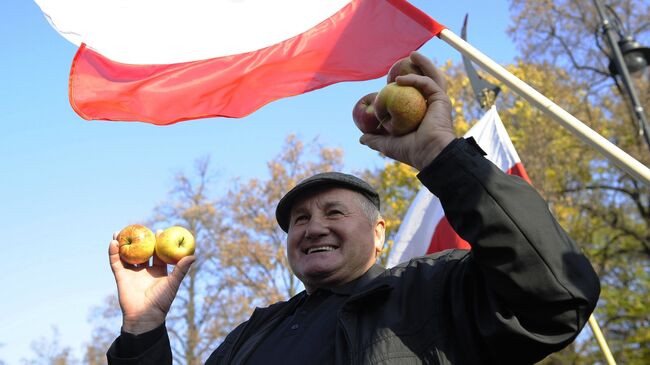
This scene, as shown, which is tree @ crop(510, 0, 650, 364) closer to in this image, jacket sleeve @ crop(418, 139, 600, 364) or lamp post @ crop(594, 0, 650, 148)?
lamp post @ crop(594, 0, 650, 148)

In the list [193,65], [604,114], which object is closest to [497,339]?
Answer: [193,65]

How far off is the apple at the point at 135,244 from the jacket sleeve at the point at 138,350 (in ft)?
1.35

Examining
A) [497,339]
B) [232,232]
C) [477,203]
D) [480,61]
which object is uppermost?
[232,232]

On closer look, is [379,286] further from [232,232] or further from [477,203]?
[232,232]

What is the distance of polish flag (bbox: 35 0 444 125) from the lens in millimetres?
4207

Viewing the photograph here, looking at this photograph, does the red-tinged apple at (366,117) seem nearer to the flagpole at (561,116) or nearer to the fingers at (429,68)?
the fingers at (429,68)

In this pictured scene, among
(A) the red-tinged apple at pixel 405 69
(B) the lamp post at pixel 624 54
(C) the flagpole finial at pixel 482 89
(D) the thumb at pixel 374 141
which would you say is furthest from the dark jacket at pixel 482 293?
(B) the lamp post at pixel 624 54

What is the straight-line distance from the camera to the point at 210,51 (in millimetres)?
Result: 4574

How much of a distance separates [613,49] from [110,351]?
629 cm

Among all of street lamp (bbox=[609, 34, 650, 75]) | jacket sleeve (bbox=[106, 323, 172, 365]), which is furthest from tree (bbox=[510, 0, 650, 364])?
jacket sleeve (bbox=[106, 323, 172, 365])

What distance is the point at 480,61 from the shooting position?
331cm

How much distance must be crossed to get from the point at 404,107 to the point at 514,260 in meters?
0.64

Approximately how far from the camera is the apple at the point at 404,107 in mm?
2221

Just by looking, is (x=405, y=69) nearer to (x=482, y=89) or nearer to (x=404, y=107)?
(x=404, y=107)
